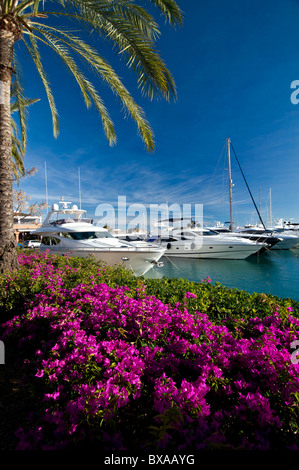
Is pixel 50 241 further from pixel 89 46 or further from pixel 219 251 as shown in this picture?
pixel 219 251

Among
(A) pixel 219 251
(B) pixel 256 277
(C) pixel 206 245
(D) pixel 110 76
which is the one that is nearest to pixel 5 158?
(D) pixel 110 76

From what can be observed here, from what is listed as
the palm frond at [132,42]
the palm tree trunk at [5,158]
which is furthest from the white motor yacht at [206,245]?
the palm tree trunk at [5,158]

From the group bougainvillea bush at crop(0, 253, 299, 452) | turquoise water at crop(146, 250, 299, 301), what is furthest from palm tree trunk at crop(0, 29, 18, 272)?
turquoise water at crop(146, 250, 299, 301)

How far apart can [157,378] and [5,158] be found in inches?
234

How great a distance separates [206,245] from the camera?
17312 mm

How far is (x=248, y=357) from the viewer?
1.56 meters

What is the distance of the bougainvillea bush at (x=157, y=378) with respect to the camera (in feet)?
3.70

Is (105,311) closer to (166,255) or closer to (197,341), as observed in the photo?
(197,341)

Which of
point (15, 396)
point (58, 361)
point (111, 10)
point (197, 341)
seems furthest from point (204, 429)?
point (111, 10)

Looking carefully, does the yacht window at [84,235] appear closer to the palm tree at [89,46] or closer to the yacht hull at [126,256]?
the yacht hull at [126,256]

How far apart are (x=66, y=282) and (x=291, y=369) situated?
3.35 meters

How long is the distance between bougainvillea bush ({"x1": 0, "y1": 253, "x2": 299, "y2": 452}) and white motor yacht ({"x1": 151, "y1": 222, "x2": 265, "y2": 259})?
14766 mm

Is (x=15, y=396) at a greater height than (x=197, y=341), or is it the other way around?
(x=197, y=341)
